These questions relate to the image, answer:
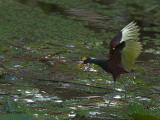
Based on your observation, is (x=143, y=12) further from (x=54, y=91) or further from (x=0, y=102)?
(x=0, y=102)

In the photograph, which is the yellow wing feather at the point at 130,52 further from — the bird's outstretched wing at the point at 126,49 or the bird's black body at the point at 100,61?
the bird's black body at the point at 100,61

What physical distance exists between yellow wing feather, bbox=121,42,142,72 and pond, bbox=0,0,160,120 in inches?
18.4

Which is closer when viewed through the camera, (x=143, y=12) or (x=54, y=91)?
(x=54, y=91)

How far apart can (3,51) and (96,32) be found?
7.12ft

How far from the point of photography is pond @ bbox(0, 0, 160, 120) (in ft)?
13.5

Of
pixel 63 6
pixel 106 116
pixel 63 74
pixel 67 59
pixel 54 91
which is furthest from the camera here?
pixel 63 6

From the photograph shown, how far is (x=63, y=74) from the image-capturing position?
5.41 metres

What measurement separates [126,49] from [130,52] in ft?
0.23

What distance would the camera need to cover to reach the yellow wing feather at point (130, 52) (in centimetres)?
418

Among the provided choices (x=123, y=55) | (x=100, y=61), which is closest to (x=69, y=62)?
(x=100, y=61)

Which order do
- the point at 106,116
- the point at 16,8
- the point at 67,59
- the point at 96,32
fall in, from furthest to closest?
the point at 16,8 → the point at 96,32 → the point at 67,59 → the point at 106,116

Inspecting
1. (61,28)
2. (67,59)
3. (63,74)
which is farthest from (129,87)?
(61,28)

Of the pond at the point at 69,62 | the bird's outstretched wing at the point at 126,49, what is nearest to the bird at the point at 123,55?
the bird's outstretched wing at the point at 126,49

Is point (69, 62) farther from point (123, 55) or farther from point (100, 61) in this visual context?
point (123, 55)
